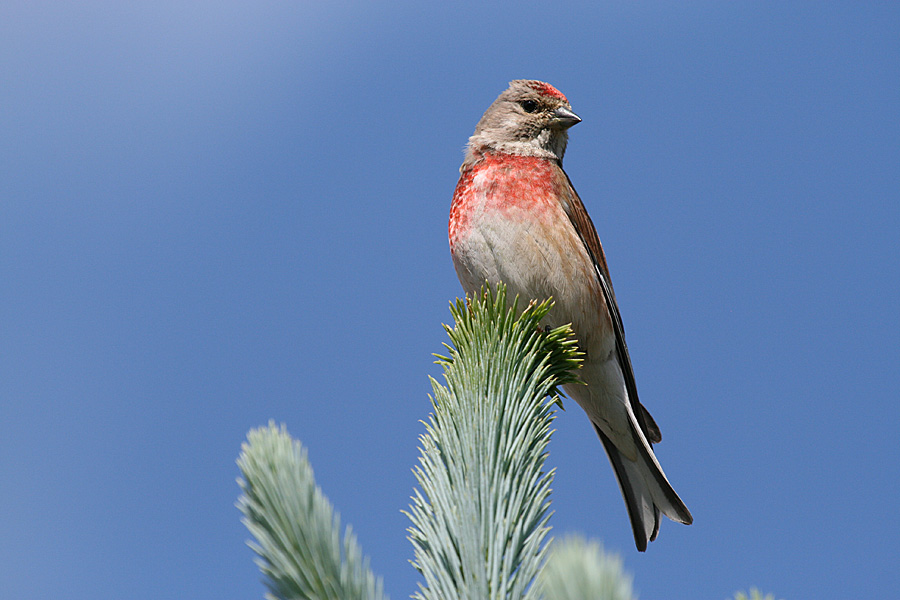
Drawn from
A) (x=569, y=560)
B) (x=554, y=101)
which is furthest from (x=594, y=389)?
(x=569, y=560)

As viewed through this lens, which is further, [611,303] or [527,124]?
[527,124]

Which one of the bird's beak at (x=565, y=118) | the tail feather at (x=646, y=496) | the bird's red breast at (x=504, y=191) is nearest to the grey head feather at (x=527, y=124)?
the bird's beak at (x=565, y=118)

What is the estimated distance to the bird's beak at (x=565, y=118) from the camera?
4.46 meters

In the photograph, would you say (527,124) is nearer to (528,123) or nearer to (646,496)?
(528,123)

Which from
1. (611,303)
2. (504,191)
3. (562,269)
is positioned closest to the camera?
(562,269)

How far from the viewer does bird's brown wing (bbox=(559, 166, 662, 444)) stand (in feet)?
13.3

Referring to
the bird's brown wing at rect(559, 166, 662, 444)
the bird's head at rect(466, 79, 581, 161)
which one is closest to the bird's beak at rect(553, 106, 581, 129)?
the bird's head at rect(466, 79, 581, 161)

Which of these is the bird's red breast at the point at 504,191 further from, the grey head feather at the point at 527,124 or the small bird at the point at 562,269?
the grey head feather at the point at 527,124

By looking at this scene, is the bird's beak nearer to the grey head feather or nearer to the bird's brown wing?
the grey head feather

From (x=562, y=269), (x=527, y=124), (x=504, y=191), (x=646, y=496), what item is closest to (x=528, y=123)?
(x=527, y=124)

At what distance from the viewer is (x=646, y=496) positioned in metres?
3.77

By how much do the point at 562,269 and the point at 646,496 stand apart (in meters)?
1.32

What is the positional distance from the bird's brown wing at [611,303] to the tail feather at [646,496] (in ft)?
0.51

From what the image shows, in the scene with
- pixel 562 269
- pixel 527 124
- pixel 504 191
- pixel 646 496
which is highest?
pixel 527 124
